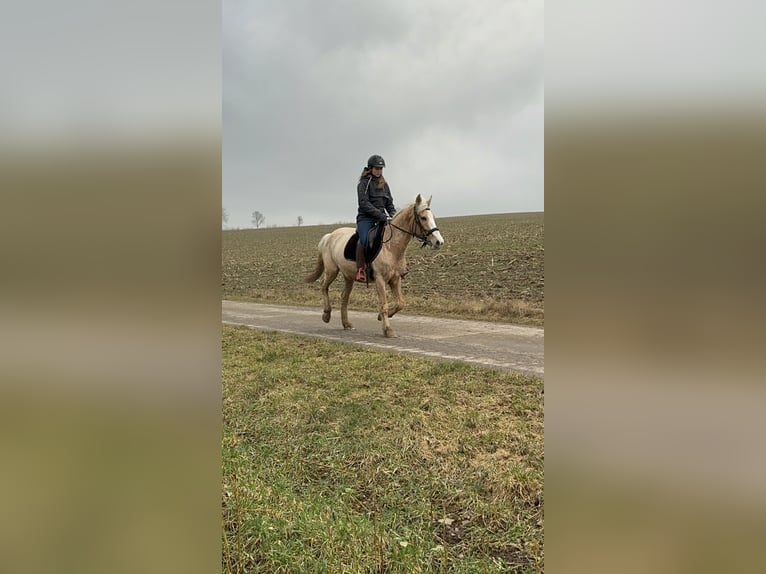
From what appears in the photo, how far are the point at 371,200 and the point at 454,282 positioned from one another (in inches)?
291

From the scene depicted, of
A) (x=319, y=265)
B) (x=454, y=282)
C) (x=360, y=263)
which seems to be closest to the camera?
(x=360, y=263)

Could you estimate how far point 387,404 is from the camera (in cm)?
398

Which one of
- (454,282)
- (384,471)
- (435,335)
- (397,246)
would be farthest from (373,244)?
(454,282)

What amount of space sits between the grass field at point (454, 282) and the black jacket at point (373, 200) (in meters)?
2.13

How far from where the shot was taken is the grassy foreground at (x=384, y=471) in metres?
2.13

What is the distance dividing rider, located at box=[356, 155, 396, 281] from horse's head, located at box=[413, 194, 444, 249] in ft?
1.76

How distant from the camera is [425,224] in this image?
22.2ft

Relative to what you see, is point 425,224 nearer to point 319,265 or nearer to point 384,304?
point 384,304

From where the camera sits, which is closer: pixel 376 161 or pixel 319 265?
pixel 376 161
